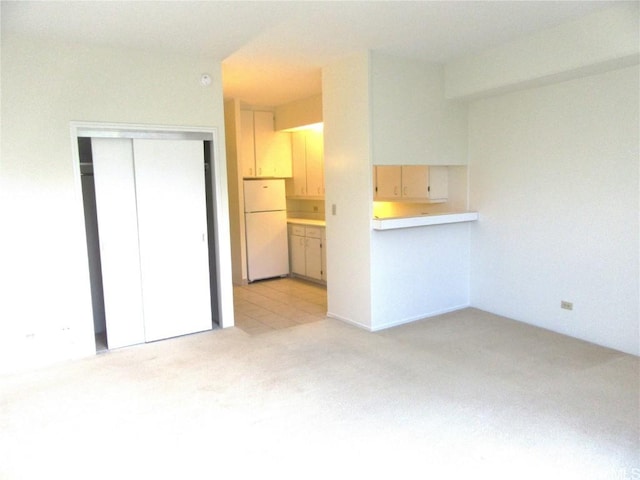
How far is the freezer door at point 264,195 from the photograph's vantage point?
708 centimetres

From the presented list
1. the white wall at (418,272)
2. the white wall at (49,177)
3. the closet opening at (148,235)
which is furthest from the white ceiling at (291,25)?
the white wall at (418,272)

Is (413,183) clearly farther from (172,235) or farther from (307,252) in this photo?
(172,235)

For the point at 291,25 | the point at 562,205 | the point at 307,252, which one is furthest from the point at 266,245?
the point at 562,205

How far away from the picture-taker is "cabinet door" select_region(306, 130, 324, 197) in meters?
6.98

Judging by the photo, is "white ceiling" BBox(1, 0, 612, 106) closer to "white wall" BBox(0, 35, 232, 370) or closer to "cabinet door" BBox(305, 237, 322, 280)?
"white wall" BBox(0, 35, 232, 370)

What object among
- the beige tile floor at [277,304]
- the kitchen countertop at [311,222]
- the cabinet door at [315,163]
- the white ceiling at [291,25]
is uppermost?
the white ceiling at [291,25]

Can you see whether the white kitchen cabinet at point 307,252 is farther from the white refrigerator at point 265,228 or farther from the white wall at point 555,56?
the white wall at point 555,56

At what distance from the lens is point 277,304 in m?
5.88

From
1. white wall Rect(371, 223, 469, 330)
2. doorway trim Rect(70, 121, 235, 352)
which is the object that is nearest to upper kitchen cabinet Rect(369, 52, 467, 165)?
white wall Rect(371, 223, 469, 330)

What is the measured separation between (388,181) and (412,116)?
1067 mm

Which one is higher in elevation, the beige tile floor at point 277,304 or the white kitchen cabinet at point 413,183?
the white kitchen cabinet at point 413,183

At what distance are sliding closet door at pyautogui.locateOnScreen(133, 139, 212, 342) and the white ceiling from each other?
95 cm

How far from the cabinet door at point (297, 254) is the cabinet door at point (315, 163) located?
2.39 feet

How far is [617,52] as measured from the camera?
11.3 feet
